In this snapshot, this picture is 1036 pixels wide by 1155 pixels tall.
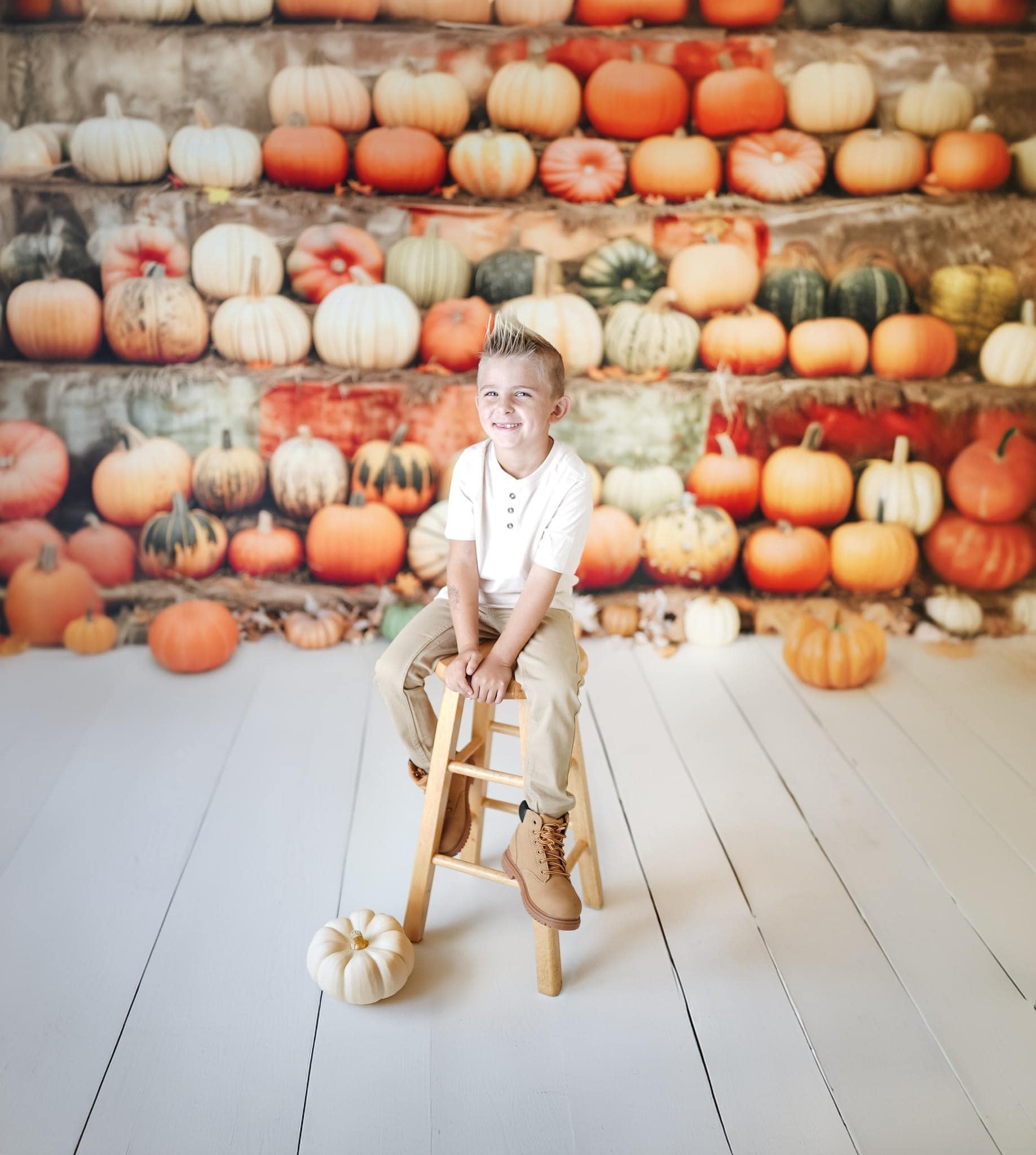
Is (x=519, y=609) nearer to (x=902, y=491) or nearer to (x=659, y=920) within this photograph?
(x=659, y=920)

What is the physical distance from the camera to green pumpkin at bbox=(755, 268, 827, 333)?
9.85ft

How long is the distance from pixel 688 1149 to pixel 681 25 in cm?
275

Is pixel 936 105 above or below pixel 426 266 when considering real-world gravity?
above

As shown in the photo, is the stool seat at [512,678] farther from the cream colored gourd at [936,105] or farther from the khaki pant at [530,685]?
the cream colored gourd at [936,105]

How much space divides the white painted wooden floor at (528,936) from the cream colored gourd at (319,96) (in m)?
1.54

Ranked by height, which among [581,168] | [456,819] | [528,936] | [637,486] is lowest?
[528,936]

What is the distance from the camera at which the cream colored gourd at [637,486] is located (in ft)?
10.2

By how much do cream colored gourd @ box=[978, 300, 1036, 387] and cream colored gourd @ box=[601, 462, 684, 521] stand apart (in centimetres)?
98

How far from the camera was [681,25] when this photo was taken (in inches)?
113

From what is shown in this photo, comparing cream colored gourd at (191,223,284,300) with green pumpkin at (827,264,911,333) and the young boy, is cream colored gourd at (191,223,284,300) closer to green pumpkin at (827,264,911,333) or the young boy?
the young boy

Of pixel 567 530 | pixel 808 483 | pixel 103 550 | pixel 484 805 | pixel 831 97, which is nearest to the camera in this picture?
pixel 567 530

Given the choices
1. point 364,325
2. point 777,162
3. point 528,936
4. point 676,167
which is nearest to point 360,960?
point 528,936

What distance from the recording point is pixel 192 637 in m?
2.81

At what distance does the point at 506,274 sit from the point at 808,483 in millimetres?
1084
